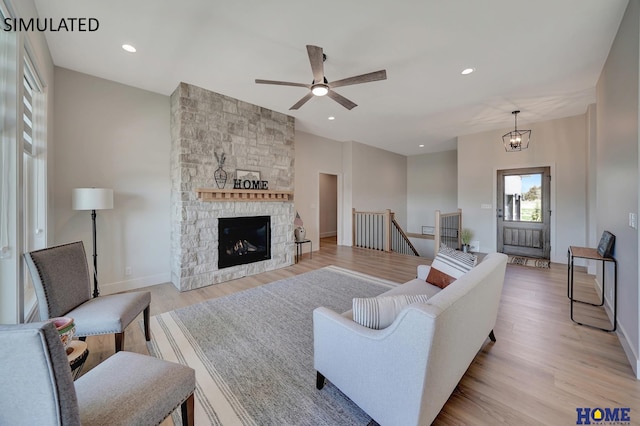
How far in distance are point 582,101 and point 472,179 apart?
92.1 inches

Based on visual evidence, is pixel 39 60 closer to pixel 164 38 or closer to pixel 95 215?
pixel 164 38

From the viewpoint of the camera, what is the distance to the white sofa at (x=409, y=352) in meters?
1.12

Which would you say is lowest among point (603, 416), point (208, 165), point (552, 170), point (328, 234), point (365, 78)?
point (603, 416)

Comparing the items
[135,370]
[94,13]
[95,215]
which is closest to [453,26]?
[94,13]

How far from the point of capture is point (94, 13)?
2.24 meters

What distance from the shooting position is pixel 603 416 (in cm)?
153

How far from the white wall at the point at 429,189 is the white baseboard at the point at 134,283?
7.06 meters

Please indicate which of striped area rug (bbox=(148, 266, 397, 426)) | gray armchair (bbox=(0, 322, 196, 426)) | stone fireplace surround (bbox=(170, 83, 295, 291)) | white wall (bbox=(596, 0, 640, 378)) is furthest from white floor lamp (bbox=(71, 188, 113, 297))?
white wall (bbox=(596, 0, 640, 378))

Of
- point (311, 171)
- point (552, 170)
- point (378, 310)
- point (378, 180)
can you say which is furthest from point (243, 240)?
point (552, 170)

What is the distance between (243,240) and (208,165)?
1387 millimetres

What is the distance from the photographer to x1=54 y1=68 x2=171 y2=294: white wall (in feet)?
10.2

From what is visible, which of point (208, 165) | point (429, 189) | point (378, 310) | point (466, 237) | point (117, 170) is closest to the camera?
point (378, 310)

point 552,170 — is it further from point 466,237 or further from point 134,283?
point 134,283

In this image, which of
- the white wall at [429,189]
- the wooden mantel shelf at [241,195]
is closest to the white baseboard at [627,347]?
the wooden mantel shelf at [241,195]
